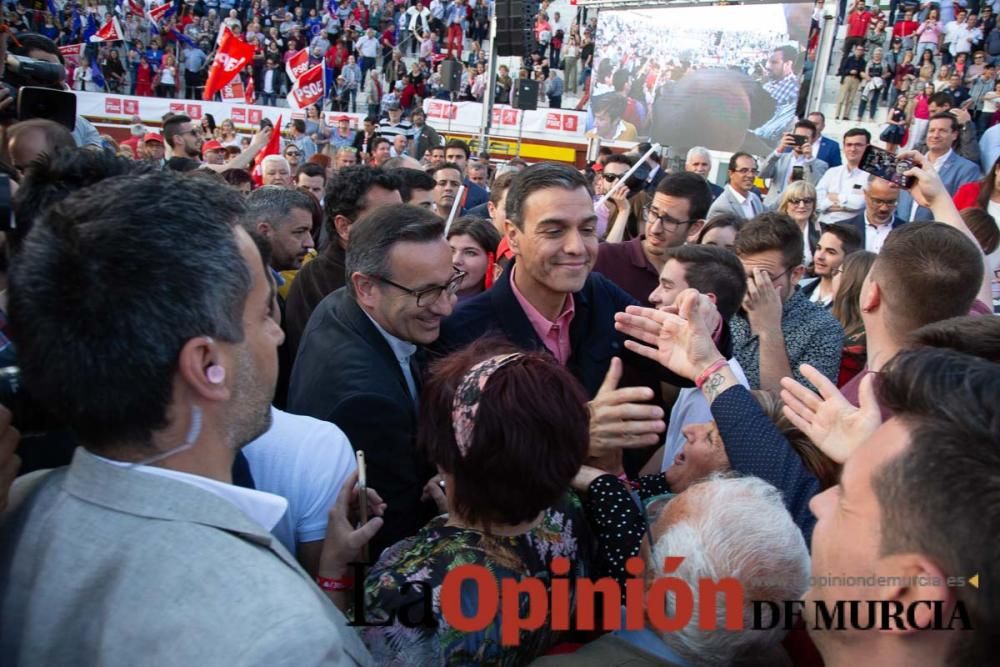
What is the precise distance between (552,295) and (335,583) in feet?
4.63

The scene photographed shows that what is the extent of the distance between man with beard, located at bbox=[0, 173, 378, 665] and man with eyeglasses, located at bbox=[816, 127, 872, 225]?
21.1 ft

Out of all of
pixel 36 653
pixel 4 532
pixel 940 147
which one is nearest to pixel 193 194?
pixel 4 532

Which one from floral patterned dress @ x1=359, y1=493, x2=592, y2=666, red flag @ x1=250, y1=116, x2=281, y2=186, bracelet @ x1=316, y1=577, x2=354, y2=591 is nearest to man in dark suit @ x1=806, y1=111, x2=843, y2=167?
red flag @ x1=250, y1=116, x2=281, y2=186

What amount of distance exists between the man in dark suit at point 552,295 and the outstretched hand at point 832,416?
81cm

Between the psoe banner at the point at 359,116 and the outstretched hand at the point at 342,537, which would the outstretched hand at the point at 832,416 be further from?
the psoe banner at the point at 359,116

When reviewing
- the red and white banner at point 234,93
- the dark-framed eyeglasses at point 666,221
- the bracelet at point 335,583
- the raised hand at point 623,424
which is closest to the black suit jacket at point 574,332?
the raised hand at point 623,424

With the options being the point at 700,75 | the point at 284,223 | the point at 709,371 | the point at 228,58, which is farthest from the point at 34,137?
the point at 700,75

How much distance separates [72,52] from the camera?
62.5 ft

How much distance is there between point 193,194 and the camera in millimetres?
1188

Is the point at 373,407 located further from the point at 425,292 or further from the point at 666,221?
the point at 666,221

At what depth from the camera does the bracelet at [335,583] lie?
1613 mm

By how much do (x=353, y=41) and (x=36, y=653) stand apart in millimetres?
24096

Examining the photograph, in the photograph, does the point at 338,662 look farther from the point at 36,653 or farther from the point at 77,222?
the point at 77,222

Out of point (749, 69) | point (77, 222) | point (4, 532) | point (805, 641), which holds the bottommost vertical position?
point (805, 641)
